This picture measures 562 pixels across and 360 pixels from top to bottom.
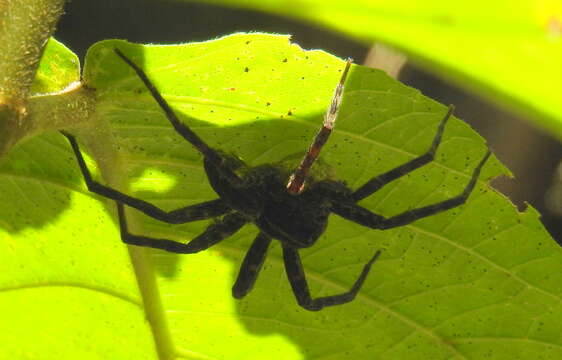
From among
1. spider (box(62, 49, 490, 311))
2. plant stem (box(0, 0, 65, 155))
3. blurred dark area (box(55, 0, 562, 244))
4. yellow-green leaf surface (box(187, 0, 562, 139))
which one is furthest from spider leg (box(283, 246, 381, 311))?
blurred dark area (box(55, 0, 562, 244))

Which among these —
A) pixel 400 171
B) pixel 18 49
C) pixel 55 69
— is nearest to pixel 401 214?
pixel 400 171

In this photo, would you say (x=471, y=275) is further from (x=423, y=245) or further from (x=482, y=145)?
(x=482, y=145)

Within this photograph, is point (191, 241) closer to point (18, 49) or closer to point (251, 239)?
point (251, 239)

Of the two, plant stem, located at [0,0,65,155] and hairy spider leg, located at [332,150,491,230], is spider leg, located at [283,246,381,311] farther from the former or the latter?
plant stem, located at [0,0,65,155]

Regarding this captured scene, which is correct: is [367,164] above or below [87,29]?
above

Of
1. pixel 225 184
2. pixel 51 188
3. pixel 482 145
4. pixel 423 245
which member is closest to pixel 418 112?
pixel 482 145

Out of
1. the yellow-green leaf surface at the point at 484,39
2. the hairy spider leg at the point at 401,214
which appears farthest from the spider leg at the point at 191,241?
the yellow-green leaf surface at the point at 484,39
